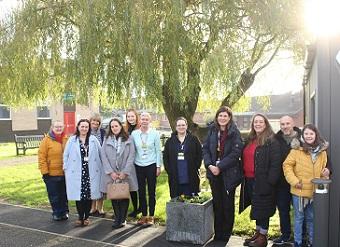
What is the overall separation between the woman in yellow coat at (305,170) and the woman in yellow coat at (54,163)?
3.80 meters

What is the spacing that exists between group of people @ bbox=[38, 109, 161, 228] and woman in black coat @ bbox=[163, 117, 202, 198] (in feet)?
1.39

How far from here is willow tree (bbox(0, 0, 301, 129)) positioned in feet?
31.2

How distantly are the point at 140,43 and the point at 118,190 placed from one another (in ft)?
12.7

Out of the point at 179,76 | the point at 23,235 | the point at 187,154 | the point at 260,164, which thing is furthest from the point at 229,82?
the point at 23,235

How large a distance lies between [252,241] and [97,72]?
18.4 ft

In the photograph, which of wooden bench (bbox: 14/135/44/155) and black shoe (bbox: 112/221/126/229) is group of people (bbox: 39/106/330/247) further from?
wooden bench (bbox: 14/135/44/155)

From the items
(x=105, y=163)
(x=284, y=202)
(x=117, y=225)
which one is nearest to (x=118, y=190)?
(x=105, y=163)

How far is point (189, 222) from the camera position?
19.8 feet

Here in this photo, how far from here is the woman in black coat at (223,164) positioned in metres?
5.96

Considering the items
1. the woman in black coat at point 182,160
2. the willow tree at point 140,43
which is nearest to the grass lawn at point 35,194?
the woman in black coat at point 182,160

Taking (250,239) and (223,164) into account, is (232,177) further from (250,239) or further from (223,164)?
(250,239)

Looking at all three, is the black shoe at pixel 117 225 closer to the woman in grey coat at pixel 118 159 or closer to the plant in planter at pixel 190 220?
the woman in grey coat at pixel 118 159

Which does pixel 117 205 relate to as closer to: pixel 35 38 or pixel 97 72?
pixel 97 72

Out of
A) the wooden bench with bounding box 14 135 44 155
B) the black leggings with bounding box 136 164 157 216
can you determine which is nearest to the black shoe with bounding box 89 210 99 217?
the black leggings with bounding box 136 164 157 216
